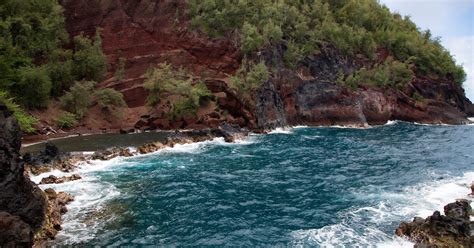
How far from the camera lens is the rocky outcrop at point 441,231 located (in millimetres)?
20219

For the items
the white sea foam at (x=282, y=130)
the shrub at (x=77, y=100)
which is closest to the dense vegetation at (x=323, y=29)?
the white sea foam at (x=282, y=130)

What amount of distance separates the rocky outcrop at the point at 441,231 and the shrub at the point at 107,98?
5536 centimetres

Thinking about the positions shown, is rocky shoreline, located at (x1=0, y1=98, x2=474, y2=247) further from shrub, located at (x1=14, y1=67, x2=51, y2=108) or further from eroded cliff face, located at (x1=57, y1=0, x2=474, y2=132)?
eroded cliff face, located at (x1=57, y1=0, x2=474, y2=132)

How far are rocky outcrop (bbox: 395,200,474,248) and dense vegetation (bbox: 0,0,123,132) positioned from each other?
42.2 m

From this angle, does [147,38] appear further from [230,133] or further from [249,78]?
[230,133]

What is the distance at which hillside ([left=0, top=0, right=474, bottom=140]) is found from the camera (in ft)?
232

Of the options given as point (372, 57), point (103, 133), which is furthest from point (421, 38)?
point (103, 133)

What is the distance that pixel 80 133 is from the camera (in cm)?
6041

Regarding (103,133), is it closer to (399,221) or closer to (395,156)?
(395,156)

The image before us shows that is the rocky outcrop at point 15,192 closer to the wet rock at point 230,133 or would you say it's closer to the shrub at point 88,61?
the wet rock at point 230,133

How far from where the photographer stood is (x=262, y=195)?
3089 centimetres

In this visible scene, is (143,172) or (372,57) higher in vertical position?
(372,57)

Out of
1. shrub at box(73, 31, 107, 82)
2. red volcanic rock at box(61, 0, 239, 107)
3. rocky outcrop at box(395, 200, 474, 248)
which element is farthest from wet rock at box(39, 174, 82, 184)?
red volcanic rock at box(61, 0, 239, 107)

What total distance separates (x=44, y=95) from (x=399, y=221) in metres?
52.5
